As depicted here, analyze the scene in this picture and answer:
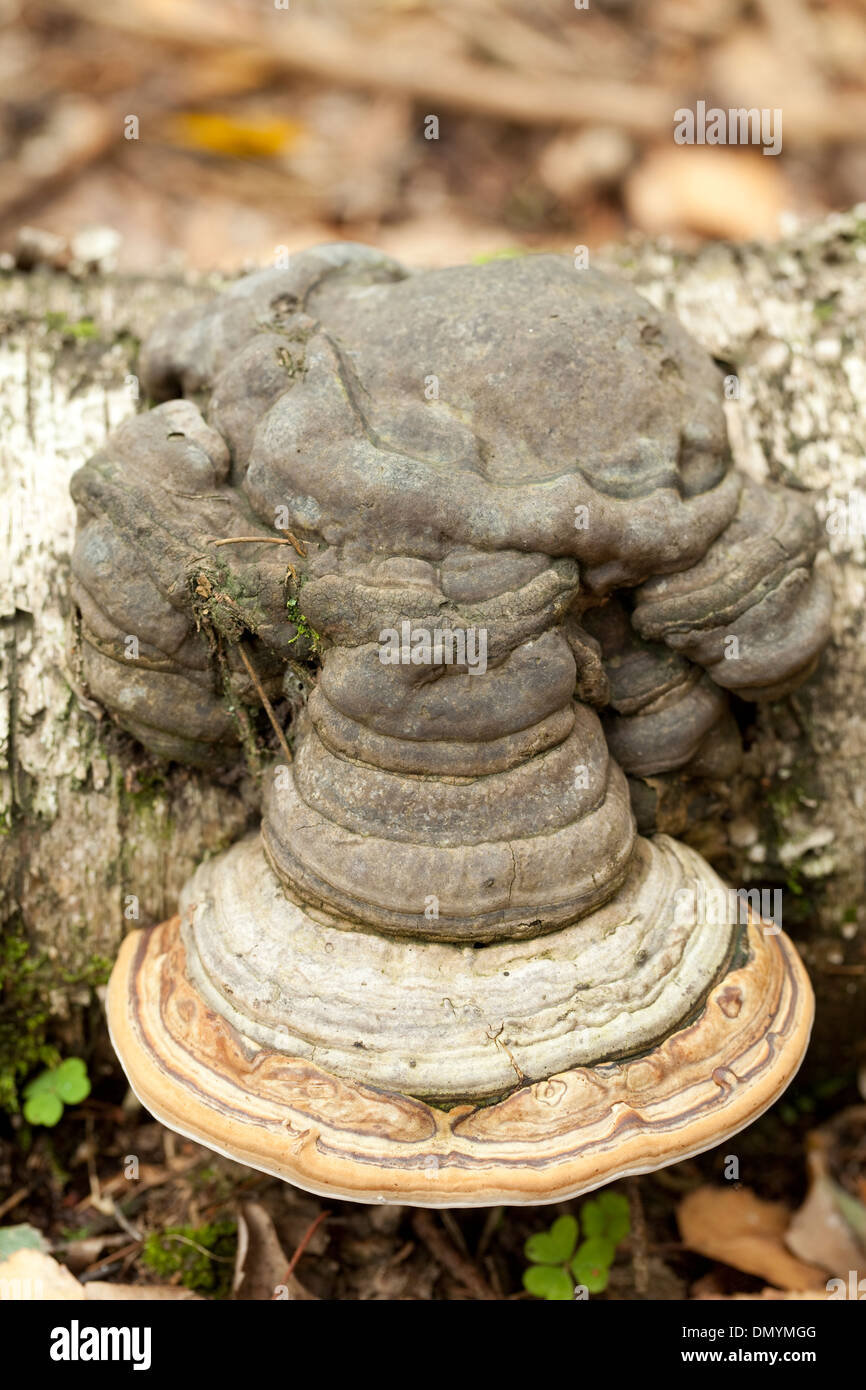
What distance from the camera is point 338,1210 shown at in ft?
12.3

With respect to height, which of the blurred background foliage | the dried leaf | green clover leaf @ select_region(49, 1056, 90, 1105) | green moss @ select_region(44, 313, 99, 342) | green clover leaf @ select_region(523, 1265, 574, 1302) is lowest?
the dried leaf

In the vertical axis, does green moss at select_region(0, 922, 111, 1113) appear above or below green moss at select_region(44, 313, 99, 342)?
below

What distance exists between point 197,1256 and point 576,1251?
129 centimetres

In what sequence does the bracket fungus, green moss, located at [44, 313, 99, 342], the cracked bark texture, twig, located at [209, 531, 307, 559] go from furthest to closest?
green moss, located at [44, 313, 99, 342] < the cracked bark texture < twig, located at [209, 531, 307, 559] < the bracket fungus

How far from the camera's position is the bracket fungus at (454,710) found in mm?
2650

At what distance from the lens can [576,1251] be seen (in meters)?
3.68

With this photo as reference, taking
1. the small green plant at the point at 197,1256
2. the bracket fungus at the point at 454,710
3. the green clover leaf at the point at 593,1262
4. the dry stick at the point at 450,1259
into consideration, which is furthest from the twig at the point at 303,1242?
the bracket fungus at the point at 454,710

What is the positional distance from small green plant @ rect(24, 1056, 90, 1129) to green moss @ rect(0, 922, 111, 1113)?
39 mm

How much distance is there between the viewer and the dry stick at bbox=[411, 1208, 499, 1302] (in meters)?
3.63

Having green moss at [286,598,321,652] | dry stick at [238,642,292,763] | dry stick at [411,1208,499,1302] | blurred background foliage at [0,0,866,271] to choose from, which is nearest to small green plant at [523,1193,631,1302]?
dry stick at [411,1208,499,1302]

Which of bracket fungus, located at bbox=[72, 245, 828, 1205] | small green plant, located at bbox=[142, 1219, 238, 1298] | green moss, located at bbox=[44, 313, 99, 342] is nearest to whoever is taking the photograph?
bracket fungus, located at bbox=[72, 245, 828, 1205]

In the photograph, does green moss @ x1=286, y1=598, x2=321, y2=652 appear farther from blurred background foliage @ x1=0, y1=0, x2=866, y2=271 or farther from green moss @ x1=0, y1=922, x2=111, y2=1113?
blurred background foliage @ x1=0, y1=0, x2=866, y2=271

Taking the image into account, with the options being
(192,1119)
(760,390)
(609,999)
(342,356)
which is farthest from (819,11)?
(192,1119)
